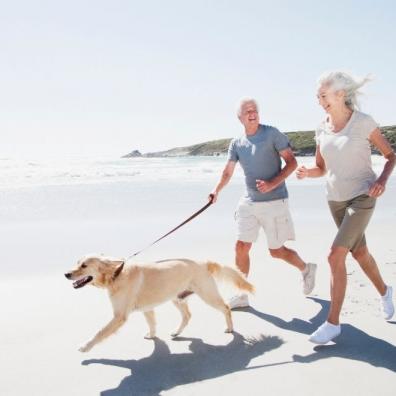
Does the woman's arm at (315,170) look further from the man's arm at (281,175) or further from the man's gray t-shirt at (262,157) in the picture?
the man's gray t-shirt at (262,157)

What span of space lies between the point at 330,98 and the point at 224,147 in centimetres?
7898

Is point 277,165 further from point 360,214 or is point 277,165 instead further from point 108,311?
point 108,311

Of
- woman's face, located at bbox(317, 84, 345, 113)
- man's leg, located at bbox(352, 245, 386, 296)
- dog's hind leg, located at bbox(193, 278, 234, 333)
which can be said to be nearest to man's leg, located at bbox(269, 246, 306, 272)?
man's leg, located at bbox(352, 245, 386, 296)

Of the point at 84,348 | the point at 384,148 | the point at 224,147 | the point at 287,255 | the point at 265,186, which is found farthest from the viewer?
the point at 224,147

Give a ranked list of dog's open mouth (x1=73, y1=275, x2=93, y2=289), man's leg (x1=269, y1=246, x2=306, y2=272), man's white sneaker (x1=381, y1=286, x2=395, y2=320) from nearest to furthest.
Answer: dog's open mouth (x1=73, y1=275, x2=93, y2=289) < man's white sneaker (x1=381, y1=286, x2=395, y2=320) < man's leg (x1=269, y1=246, x2=306, y2=272)

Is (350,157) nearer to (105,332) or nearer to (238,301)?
(238,301)

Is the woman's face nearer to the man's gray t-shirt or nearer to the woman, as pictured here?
the woman

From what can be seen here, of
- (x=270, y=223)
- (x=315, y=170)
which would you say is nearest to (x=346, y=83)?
(x=315, y=170)

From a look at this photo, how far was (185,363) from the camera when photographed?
11.7 ft

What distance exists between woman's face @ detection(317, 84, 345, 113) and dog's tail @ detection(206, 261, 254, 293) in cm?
157

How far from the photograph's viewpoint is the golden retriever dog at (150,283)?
3645 mm

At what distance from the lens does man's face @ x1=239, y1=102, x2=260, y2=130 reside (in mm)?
4688

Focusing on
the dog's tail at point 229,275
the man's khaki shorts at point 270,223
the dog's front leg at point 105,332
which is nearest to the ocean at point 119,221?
the man's khaki shorts at point 270,223

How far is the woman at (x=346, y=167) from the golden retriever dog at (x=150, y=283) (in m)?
0.88
